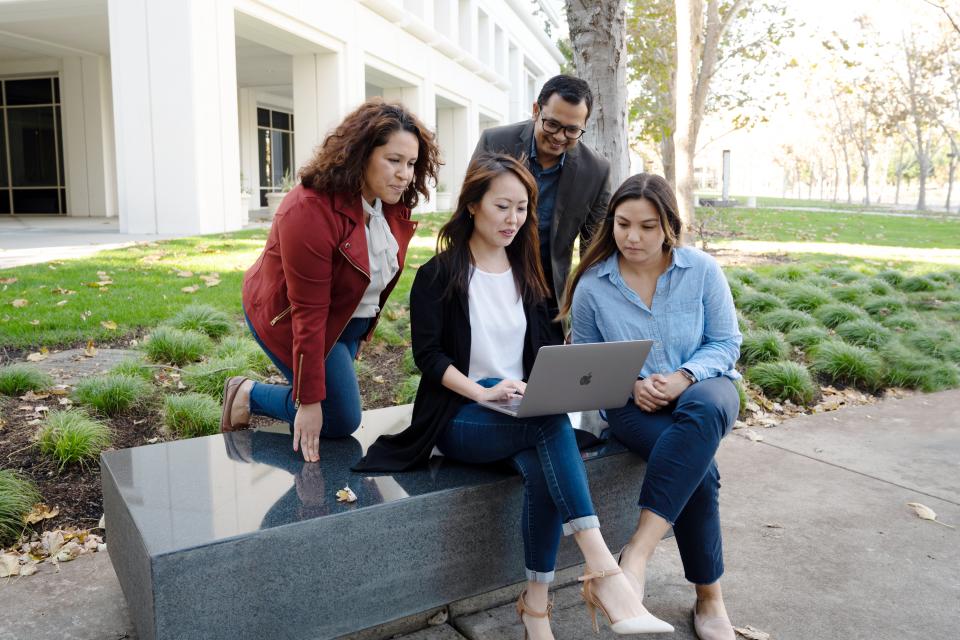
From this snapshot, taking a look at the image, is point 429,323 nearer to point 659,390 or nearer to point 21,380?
point 659,390

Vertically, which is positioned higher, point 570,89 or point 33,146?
point 33,146

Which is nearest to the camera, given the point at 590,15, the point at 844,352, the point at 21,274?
the point at 590,15

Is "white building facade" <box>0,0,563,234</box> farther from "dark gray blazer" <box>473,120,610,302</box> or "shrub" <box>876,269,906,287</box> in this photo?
"shrub" <box>876,269,906,287</box>

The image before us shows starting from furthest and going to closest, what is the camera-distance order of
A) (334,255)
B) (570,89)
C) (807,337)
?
(807,337), (570,89), (334,255)

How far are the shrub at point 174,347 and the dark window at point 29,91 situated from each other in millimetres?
19559

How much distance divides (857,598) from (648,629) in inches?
42.9

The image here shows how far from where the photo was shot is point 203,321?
19.7 ft

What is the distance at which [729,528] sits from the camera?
3670 millimetres

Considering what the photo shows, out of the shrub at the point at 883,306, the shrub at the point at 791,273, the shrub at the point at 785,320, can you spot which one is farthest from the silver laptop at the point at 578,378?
the shrub at the point at 791,273

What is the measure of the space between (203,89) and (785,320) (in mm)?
10316

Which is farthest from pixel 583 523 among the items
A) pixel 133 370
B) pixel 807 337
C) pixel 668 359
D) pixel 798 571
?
pixel 807 337

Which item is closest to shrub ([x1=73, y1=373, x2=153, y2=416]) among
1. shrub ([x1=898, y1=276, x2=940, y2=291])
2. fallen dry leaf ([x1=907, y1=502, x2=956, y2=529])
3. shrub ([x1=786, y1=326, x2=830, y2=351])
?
fallen dry leaf ([x1=907, y1=502, x2=956, y2=529])

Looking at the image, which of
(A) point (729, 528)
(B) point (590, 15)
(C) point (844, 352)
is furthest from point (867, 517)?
(B) point (590, 15)

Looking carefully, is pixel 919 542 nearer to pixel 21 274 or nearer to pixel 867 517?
pixel 867 517
